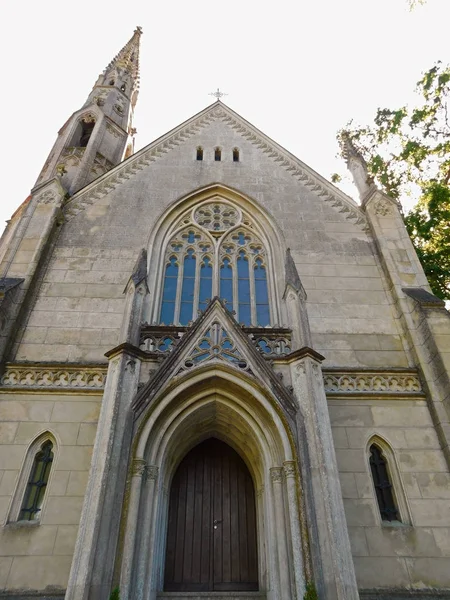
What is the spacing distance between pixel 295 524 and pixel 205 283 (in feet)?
21.5

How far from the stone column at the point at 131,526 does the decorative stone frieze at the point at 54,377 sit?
2357 millimetres

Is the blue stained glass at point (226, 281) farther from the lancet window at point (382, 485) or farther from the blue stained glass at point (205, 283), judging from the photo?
the lancet window at point (382, 485)

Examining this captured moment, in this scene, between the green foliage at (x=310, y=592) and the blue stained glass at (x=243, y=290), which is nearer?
the green foliage at (x=310, y=592)

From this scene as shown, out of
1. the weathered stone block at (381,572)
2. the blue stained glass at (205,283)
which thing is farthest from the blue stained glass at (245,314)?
the weathered stone block at (381,572)

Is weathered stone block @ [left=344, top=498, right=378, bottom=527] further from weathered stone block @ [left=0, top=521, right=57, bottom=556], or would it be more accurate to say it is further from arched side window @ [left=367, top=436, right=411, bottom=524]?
weathered stone block @ [left=0, top=521, right=57, bottom=556]

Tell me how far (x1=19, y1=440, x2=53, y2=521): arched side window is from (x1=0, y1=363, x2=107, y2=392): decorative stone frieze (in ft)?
3.86

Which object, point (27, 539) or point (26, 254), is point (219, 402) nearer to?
point (27, 539)

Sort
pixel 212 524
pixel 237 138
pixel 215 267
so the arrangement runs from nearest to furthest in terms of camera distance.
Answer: pixel 212 524 → pixel 215 267 → pixel 237 138

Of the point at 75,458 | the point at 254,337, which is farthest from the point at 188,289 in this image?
the point at 75,458

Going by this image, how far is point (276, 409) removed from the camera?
7.37 metres

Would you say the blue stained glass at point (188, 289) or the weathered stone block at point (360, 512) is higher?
the blue stained glass at point (188, 289)

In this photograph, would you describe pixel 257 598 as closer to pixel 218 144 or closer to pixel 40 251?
pixel 40 251

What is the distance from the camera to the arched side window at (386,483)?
7.66m

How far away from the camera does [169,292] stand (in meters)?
11.1
